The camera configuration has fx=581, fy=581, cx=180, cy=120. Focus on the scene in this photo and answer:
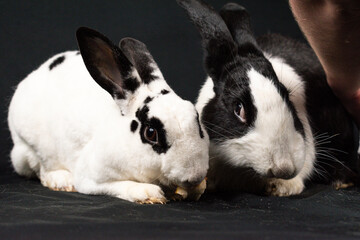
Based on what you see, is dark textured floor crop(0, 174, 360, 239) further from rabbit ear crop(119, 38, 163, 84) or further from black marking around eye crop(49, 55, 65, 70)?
black marking around eye crop(49, 55, 65, 70)

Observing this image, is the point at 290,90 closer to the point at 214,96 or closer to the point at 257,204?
the point at 214,96

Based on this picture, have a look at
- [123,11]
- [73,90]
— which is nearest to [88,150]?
[73,90]

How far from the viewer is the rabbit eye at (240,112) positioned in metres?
2.42

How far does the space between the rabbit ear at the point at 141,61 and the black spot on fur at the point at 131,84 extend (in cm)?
3

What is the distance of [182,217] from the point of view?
203cm

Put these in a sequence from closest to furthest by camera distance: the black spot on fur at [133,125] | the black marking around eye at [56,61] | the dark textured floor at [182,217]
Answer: the dark textured floor at [182,217], the black spot on fur at [133,125], the black marking around eye at [56,61]

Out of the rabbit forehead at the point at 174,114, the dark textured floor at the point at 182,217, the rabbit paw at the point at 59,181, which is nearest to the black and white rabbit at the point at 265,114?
the dark textured floor at the point at 182,217

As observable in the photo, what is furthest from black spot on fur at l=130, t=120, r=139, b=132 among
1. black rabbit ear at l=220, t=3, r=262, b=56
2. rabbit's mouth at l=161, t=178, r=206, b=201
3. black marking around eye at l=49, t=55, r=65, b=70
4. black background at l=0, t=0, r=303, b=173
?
black background at l=0, t=0, r=303, b=173

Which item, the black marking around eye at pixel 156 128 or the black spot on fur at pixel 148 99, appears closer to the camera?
the black marking around eye at pixel 156 128

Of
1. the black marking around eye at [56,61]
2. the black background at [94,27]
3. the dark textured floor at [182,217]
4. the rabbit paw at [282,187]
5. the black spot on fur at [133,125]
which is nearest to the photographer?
the dark textured floor at [182,217]

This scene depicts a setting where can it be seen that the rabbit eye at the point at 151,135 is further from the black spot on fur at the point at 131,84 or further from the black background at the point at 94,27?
the black background at the point at 94,27

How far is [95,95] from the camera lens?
8.57ft

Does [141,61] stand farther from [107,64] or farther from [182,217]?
[182,217]

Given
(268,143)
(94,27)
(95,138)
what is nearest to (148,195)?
(95,138)
